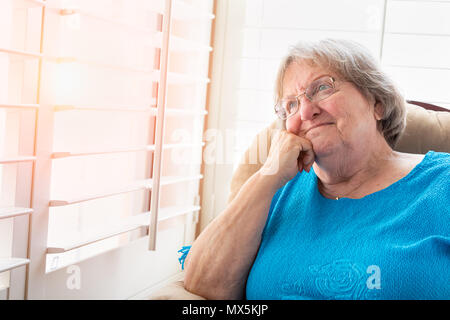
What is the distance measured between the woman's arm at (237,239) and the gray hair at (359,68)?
215mm

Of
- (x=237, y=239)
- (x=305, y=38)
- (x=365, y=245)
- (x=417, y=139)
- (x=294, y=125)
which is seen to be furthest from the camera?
(x=305, y=38)

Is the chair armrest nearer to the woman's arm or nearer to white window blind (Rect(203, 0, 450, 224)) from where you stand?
the woman's arm

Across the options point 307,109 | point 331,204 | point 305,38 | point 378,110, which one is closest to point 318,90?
point 307,109

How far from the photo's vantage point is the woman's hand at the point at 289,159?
4.26 ft

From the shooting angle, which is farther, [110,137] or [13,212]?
[110,137]

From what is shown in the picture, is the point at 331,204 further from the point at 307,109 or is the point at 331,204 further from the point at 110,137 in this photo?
the point at 110,137

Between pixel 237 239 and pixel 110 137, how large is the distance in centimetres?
96

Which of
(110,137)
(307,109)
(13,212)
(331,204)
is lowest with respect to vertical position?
(13,212)

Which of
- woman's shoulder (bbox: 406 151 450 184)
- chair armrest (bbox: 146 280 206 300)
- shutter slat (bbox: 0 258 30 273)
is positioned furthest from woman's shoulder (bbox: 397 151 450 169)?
shutter slat (bbox: 0 258 30 273)

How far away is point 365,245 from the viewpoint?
1104 mm

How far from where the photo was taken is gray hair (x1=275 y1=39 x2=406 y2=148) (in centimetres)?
128

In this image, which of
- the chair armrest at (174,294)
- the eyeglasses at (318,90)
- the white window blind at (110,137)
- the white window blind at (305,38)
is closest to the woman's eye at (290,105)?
the eyeglasses at (318,90)

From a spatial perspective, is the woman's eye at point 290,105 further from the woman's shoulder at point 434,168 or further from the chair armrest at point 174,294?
the chair armrest at point 174,294

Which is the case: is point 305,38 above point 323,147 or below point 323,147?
above
